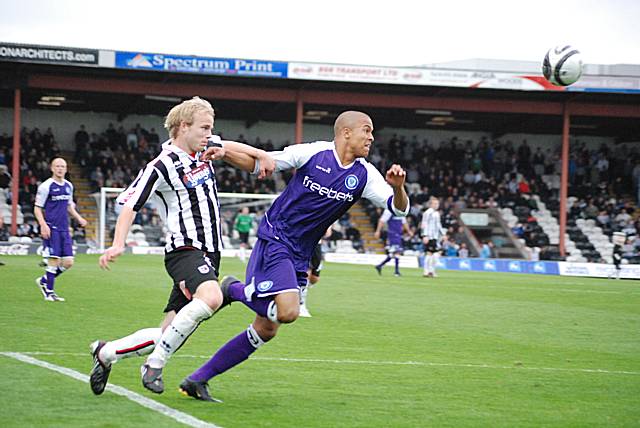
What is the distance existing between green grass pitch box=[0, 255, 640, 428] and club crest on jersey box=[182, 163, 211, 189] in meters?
1.64

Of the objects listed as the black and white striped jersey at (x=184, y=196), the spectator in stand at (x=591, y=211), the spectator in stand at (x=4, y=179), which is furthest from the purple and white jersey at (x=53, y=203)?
the spectator in stand at (x=591, y=211)

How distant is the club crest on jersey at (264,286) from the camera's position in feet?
21.7

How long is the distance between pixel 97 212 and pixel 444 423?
1177 inches

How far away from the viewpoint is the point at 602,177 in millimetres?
43750

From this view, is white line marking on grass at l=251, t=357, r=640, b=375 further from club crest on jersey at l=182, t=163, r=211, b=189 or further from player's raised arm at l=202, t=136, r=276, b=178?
player's raised arm at l=202, t=136, r=276, b=178

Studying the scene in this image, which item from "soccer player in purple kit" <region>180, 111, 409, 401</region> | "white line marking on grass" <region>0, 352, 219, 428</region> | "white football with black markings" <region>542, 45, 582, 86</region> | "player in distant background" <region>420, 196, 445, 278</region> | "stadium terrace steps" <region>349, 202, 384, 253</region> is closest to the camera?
"white line marking on grass" <region>0, 352, 219, 428</region>

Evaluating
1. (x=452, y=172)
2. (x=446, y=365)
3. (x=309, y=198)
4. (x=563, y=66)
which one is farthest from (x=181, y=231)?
(x=452, y=172)

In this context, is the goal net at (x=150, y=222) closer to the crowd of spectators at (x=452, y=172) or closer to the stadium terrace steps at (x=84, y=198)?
the stadium terrace steps at (x=84, y=198)

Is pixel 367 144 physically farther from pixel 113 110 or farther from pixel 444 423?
pixel 113 110

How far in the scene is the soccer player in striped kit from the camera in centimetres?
648

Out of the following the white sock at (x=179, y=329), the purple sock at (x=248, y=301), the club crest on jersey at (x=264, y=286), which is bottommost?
the white sock at (x=179, y=329)

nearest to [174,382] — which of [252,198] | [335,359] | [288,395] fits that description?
[288,395]

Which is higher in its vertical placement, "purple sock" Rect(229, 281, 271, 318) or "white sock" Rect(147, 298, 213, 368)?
"purple sock" Rect(229, 281, 271, 318)

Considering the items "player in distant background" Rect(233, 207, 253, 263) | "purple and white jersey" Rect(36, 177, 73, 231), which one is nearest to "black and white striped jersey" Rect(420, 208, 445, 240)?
"player in distant background" Rect(233, 207, 253, 263)
